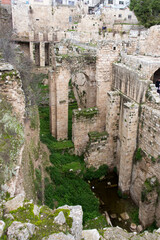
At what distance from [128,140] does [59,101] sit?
14.7 feet

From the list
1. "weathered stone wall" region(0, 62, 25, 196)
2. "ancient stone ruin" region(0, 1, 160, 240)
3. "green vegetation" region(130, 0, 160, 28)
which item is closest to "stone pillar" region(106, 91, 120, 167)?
"ancient stone ruin" region(0, 1, 160, 240)

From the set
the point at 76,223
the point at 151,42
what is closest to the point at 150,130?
the point at 76,223

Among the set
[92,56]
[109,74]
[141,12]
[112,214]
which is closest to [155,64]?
[109,74]

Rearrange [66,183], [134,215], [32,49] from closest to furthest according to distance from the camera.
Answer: [134,215], [66,183], [32,49]

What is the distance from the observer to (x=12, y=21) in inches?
1117

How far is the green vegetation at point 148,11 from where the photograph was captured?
90.8 feet

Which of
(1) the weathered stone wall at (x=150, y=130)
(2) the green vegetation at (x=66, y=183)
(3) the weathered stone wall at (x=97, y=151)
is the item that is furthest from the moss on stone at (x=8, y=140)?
(3) the weathered stone wall at (x=97, y=151)

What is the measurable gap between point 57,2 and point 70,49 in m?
27.2

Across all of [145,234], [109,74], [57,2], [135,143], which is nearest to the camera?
[145,234]

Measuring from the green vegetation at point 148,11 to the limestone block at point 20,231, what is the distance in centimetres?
2958

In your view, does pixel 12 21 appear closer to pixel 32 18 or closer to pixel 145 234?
pixel 32 18

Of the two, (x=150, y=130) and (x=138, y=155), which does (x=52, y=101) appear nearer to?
(x=138, y=155)

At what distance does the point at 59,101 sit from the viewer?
12.1 metres

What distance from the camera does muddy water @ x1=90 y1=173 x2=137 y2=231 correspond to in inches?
352
